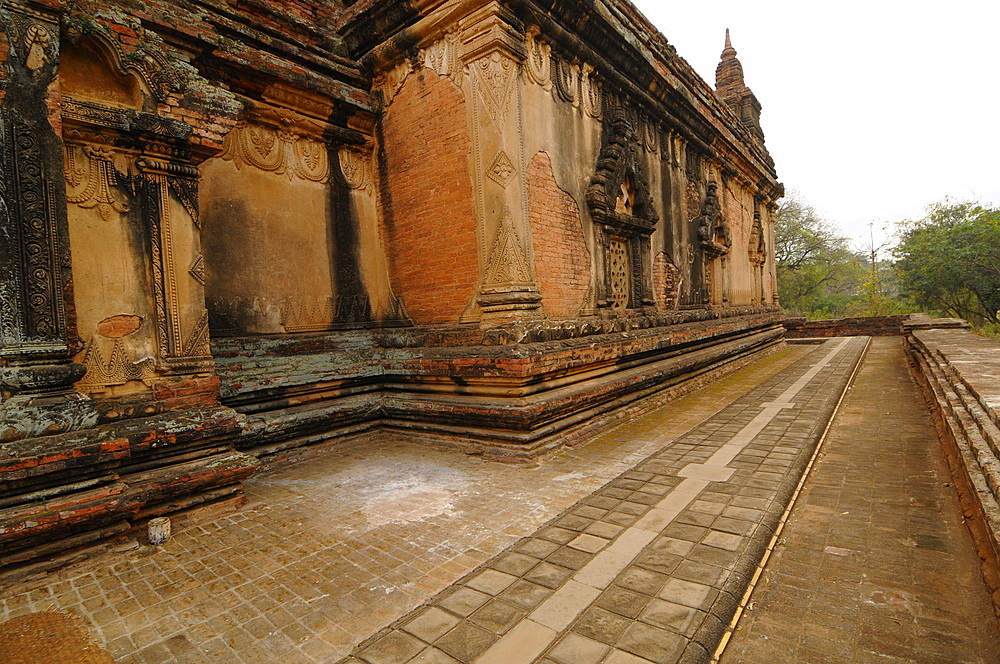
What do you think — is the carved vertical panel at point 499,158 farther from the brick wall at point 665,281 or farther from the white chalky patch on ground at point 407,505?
the brick wall at point 665,281

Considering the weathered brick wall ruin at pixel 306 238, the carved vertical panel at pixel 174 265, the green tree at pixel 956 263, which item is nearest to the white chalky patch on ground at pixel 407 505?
the weathered brick wall ruin at pixel 306 238

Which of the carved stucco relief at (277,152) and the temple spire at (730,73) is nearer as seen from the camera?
the carved stucco relief at (277,152)

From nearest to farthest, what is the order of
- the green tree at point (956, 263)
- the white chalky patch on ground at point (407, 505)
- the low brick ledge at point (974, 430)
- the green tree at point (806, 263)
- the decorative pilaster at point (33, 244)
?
1. the low brick ledge at point (974, 430)
2. the decorative pilaster at point (33, 244)
3. the white chalky patch on ground at point (407, 505)
4. the green tree at point (956, 263)
5. the green tree at point (806, 263)

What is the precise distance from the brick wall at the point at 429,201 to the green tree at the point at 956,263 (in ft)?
73.1

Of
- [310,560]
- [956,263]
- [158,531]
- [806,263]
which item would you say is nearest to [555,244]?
[310,560]

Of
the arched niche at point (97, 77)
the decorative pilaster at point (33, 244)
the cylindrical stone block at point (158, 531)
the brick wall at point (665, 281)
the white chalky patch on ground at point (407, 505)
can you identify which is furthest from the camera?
the brick wall at point (665, 281)

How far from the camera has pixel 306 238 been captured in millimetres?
5648

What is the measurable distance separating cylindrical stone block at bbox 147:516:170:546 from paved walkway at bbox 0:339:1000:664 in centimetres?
8

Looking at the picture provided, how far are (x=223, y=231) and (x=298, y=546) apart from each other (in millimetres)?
3341

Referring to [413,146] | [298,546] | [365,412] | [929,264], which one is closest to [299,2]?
[413,146]

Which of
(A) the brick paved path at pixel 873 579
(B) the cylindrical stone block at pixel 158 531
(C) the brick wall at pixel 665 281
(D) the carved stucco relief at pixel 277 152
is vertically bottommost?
(A) the brick paved path at pixel 873 579

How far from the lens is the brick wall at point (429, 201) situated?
5.39 m

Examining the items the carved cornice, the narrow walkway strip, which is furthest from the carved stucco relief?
the narrow walkway strip

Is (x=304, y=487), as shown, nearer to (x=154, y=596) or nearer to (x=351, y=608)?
(x=154, y=596)
